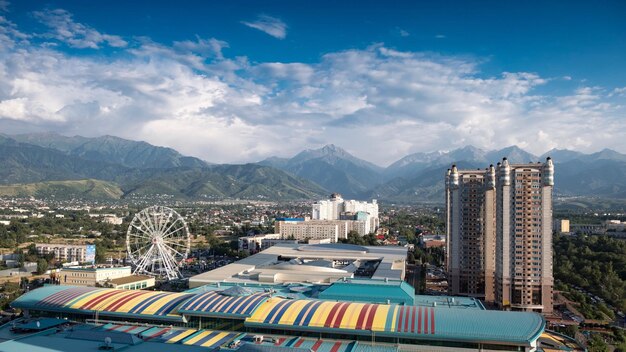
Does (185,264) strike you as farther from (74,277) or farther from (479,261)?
(479,261)

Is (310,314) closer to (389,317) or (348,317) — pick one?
(348,317)

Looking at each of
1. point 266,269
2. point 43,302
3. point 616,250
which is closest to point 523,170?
point 266,269

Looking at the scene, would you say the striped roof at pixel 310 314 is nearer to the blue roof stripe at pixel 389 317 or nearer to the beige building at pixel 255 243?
the blue roof stripe at pixel 389 317

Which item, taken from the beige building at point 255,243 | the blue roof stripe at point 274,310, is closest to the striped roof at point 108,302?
the blue roof stripe at point 274,310


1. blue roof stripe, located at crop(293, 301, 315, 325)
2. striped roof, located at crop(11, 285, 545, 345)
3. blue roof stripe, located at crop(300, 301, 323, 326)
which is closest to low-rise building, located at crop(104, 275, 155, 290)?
striped roof, located at crop(11, 285, 545, 345)

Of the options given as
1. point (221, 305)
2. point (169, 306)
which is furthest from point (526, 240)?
point (169, 306)

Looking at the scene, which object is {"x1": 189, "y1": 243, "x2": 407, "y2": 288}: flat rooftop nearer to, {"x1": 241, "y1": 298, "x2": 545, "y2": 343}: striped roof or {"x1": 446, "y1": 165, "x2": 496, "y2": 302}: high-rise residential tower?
{"x1": 446, "y1": 165, "x2": 496, "y2": 302}: high-rise residential tower
